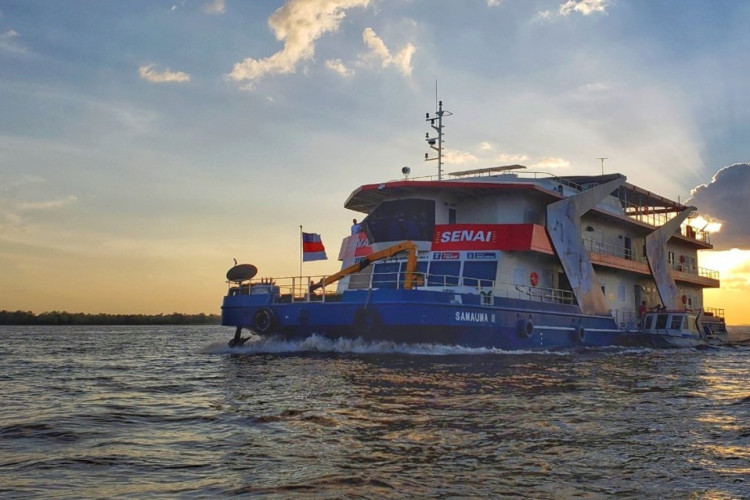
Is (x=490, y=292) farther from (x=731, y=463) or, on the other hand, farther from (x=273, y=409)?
(x=731, y=463)

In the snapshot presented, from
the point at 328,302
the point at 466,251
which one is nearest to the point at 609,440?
the point at 328,302

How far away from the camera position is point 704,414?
31.3 feet

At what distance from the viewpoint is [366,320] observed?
61.2 feet

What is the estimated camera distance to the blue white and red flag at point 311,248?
73.6ft

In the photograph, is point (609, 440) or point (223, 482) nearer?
point (223, 482)

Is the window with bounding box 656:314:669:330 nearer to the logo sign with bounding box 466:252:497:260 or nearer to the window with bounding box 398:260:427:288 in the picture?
the logo sign with bounding box 466:252:497:260

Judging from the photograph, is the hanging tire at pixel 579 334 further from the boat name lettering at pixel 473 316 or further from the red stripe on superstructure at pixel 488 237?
the boat name lettering at pixel 473 316

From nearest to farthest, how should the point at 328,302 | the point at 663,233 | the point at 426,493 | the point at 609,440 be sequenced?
1. the point at 426,493
2. the point at 609,440
3. the point at 328,302
4. the point at 663,233

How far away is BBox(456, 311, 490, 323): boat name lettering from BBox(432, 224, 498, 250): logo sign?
9.72ft

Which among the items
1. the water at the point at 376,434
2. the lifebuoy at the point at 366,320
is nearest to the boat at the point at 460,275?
the lifebuoy at the point at 366,320

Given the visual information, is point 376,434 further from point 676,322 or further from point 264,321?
point 676,322

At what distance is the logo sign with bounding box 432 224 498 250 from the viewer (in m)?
22.0

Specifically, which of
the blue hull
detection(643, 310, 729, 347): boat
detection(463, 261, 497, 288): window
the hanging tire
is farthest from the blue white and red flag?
detection(643, 310, 729, 347): boat

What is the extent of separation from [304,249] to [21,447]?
15467 millimetres
